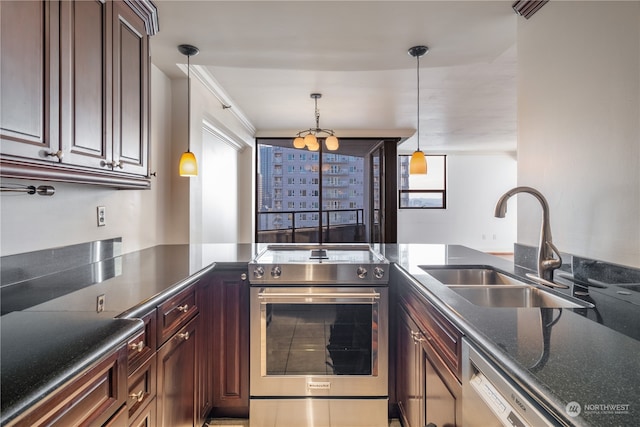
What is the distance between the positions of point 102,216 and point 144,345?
3.29 feet

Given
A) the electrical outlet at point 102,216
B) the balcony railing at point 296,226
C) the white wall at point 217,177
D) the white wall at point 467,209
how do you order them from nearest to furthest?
the electrical outlet at point 102,216 < the white wall at point 217,177 < the balcony railing at point 296,226 < the white wall at point 467,209

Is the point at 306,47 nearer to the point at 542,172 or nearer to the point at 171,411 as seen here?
the point at 542,172

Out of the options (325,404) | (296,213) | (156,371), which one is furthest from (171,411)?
(296,213)

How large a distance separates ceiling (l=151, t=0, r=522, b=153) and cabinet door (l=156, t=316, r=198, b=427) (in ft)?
5.38

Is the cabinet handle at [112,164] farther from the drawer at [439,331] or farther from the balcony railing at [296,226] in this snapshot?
the balcony railing at [296,226]

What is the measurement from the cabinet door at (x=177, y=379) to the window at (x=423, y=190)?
22.8 ft

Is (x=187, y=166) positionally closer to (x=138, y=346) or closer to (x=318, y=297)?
(x=318, y=297)

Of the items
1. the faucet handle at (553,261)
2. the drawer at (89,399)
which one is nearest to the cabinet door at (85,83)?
the drawer at (89,399)

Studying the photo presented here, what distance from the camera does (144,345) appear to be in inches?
46.5

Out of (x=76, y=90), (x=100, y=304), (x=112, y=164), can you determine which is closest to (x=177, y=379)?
(x=100, y=304)

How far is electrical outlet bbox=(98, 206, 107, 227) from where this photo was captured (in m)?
1.82

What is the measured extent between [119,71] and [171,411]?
151 cm

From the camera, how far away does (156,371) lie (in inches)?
49.3

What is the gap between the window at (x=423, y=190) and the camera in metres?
7.93
